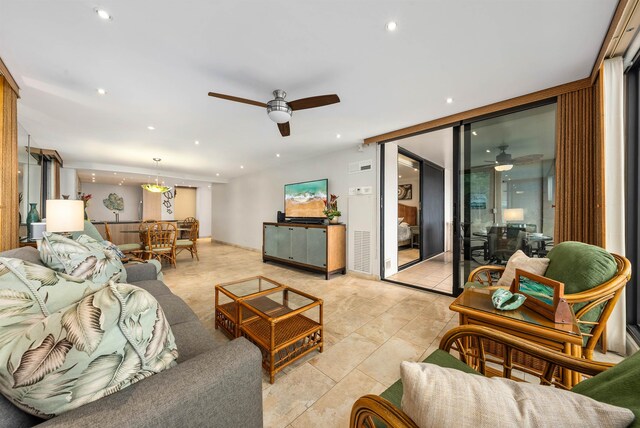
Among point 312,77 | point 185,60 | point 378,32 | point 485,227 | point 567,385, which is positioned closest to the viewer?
point 567,385

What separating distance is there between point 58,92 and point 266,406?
359 cm

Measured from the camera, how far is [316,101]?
7.16 feet

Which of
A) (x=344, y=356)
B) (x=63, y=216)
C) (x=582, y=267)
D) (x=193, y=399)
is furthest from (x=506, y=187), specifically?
(x=63, y=216)

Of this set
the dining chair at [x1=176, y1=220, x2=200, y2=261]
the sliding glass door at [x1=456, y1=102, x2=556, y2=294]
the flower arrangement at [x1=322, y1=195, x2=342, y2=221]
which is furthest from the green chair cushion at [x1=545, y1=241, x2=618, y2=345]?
the dining chair at [x1=176, y1=220, x2=200, y2=261]

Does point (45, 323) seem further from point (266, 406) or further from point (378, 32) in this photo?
point (378, 32)

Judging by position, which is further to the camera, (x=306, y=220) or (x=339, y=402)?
(x=306, y=220)

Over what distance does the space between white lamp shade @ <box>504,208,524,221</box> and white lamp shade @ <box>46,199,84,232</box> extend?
469 cm

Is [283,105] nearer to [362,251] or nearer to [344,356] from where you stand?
[344,356]

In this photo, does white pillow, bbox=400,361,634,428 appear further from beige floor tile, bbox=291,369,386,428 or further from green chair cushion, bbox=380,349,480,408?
beige floor tile, bbox=291,369,386,428

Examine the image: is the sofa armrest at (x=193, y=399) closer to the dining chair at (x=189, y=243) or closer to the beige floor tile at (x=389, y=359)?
the beige floor tile at (x=389, y=359)

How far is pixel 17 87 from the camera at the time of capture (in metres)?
2.35

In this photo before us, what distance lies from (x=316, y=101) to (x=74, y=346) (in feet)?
7.13

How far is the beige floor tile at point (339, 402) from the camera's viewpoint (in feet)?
4.32

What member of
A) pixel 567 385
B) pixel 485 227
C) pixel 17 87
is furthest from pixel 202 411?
pixel 17 87
